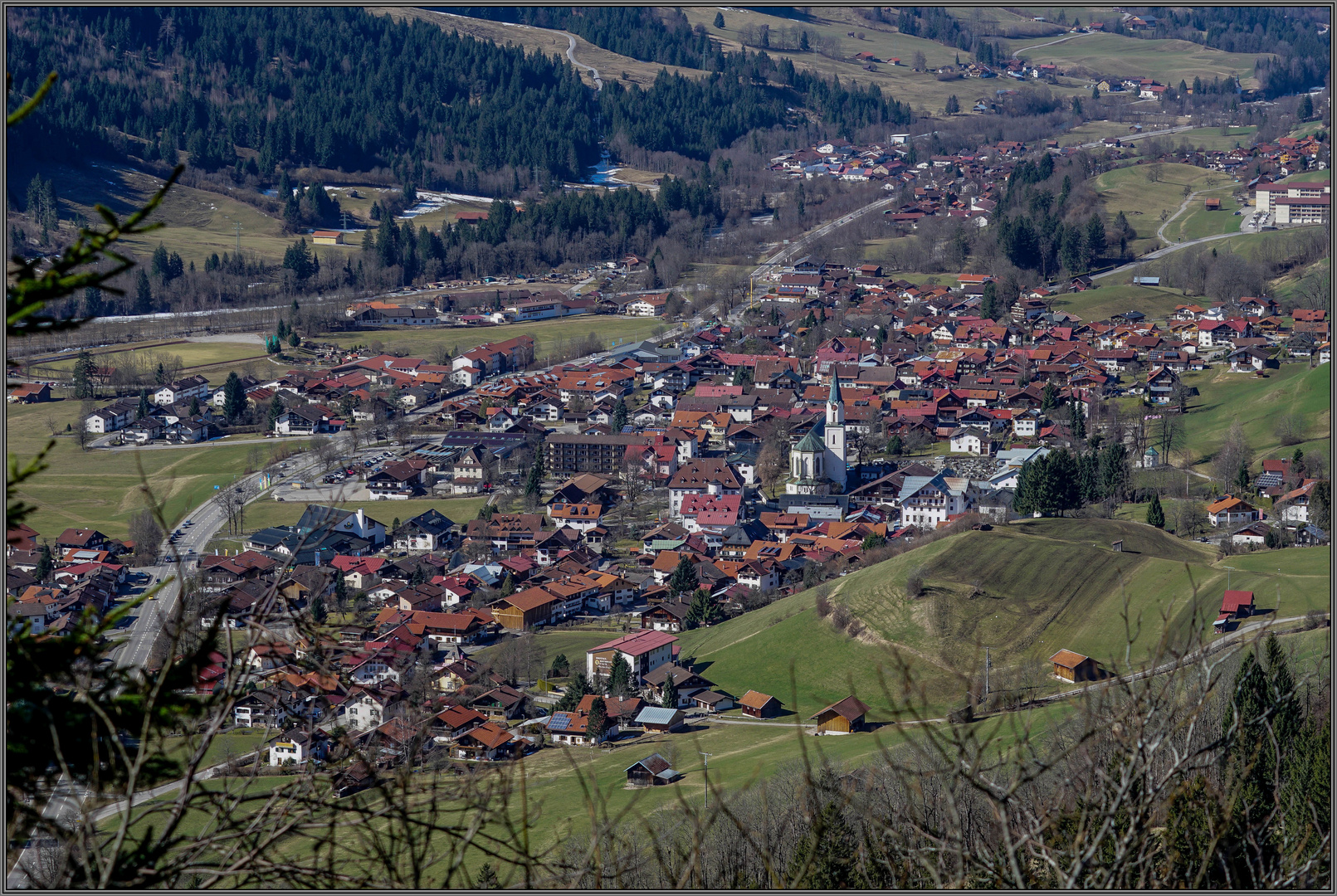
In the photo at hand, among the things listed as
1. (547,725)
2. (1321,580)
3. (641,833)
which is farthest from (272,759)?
(1321,580)

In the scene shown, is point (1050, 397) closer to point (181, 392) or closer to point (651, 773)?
point (651, 773)

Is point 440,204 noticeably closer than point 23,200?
No

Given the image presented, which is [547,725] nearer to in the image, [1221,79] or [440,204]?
[440,204]

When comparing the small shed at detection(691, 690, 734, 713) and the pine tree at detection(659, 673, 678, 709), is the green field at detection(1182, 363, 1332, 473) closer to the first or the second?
the small shed at detection(691, 690, 734, 713)

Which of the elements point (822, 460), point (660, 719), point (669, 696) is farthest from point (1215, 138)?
point (660, 719)

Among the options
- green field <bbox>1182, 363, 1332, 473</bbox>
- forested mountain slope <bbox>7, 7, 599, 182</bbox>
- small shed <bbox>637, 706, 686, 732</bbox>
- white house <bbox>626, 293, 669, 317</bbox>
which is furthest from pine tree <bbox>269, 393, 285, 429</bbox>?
forested mountain slope <bbox>7, 7, 599, 182</bbox>

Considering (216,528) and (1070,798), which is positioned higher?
(1070,798)

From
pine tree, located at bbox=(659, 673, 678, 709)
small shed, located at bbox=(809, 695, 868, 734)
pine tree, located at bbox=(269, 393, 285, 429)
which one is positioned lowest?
pine tree, located at bbox=(659, 673, 678, 709)
